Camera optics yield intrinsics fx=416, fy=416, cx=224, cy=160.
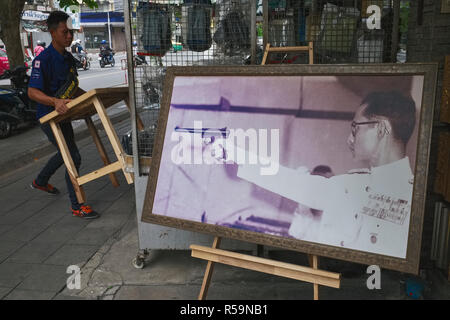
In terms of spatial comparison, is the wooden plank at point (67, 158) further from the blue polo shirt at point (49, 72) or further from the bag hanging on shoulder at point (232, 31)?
the bag hanging on shoulder at point (232, 31)

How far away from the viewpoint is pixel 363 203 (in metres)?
1.98

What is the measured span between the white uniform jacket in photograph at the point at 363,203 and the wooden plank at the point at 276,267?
0.56ft

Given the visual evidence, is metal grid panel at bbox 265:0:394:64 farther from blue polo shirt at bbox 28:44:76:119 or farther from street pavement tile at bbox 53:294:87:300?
street pavement tile at bbox 53:294:87:300

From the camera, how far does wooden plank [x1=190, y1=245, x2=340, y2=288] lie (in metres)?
2.03

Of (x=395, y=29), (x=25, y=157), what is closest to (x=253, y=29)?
(x=395, y=29)

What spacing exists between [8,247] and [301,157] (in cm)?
297

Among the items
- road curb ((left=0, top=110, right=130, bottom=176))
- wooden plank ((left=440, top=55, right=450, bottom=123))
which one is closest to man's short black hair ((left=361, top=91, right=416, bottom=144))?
wooden plank ((left=440, top=55, right=450, bottom=123))

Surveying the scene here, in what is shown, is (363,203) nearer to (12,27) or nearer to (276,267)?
(276,267)

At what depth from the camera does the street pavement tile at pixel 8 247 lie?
11.8 feet

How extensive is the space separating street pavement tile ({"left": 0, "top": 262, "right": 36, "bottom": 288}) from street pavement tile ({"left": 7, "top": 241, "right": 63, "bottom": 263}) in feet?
0.28

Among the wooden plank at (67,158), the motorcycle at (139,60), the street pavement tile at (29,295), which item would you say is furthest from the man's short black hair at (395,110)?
the wooden plank at (67,158)
